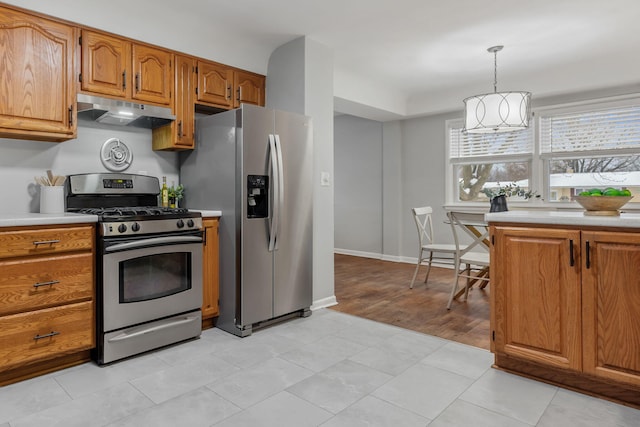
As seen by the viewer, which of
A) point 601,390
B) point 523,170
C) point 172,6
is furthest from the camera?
point 523,170

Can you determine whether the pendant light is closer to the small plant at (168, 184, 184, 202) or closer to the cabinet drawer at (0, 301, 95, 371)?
the small plant at (168, 184, 184, 202)

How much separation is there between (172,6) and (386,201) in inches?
169

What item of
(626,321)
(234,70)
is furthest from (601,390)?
(234,70)

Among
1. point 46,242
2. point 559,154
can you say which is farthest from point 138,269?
point 559,154

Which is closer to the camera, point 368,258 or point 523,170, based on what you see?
point 523,170

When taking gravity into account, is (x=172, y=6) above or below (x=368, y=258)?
above

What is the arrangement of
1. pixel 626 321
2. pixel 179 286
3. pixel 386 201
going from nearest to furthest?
1. pixel 626 321
2. pixel 179 286
3. pixel 386 201

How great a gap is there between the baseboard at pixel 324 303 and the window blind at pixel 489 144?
3098 millimetres

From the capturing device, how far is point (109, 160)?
10.1 ft

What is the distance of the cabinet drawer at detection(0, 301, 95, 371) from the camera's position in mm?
2089

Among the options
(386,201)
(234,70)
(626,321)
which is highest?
(234,70)

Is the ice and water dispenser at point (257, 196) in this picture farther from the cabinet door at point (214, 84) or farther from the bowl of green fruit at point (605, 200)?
the bowl of green fruit at point (605, 200)

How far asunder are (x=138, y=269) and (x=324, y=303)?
1747 millimetres

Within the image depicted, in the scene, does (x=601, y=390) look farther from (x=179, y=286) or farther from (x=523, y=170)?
(x=523, y=170)
